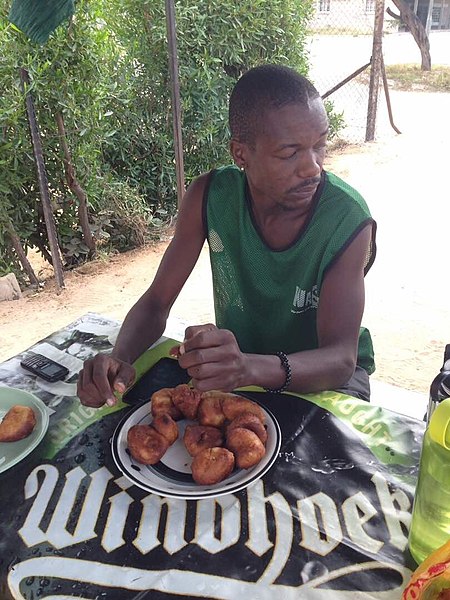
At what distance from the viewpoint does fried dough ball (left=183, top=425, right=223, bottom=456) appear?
1.04 m

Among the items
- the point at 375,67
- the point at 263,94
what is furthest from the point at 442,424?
the point at 375,67

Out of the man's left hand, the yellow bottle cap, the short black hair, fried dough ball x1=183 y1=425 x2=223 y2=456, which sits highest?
the short black hair

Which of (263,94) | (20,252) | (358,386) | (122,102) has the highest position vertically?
(263,94)

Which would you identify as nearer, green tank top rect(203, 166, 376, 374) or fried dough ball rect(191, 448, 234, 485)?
fried dough ball rect(191, 448, 234, 485)

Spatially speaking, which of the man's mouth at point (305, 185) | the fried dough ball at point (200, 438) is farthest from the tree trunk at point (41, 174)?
the fried dough ball at point (200, 438)

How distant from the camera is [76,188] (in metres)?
4.08

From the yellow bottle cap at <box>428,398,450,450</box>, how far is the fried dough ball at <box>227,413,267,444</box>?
395mm

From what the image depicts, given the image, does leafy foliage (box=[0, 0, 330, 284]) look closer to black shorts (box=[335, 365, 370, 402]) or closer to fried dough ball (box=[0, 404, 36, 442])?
fried dough ball (box=[0, 404, 36, 442])

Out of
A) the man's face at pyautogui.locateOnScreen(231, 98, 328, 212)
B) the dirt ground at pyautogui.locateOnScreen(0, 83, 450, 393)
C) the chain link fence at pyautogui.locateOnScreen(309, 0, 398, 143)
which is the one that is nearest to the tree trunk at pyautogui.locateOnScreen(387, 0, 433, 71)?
the chain link fence at pyautogui.locateOnScreen(309, 0, 398, 143)

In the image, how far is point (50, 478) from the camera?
103 cm

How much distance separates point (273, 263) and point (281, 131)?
38cm

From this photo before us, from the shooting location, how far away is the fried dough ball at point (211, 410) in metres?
1.11

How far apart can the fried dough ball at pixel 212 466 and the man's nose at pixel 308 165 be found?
77 cm

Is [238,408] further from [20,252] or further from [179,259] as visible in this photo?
[20,252]
